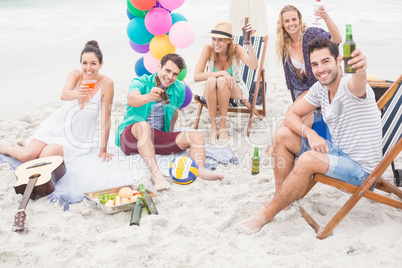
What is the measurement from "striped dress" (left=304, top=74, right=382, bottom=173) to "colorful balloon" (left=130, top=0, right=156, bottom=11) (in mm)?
2673

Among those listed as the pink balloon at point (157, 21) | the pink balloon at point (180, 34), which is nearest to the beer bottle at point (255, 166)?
the pink balloon at point (180, 34)

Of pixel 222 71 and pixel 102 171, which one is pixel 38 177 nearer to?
pixel 102 171

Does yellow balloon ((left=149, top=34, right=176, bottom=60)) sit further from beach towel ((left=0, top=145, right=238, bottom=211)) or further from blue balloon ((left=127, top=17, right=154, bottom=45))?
beach towel ((left=0, top=145, right=238, bottom=211))

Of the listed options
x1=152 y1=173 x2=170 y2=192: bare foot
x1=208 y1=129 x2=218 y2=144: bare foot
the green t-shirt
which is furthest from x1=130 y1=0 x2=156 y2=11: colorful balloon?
x1=152 y1=173 x2=170 y2=192: bare foot

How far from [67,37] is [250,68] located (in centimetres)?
860

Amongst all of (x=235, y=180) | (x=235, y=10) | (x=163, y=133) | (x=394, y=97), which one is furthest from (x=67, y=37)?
(x=394, y=97)

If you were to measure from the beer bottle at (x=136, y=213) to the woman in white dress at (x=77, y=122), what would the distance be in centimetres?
102

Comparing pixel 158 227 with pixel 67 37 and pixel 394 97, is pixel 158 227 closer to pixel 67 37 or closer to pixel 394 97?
pixel 394 97

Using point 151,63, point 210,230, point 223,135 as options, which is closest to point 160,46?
point 151,63

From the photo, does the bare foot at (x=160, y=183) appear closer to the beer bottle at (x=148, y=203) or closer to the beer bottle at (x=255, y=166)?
the beer bottle at (x=148, y=203)

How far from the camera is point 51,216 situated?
3.05 m

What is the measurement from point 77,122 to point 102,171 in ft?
2.06

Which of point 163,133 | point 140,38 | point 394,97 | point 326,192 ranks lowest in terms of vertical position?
point 326,192

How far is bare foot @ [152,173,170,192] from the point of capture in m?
3.46
